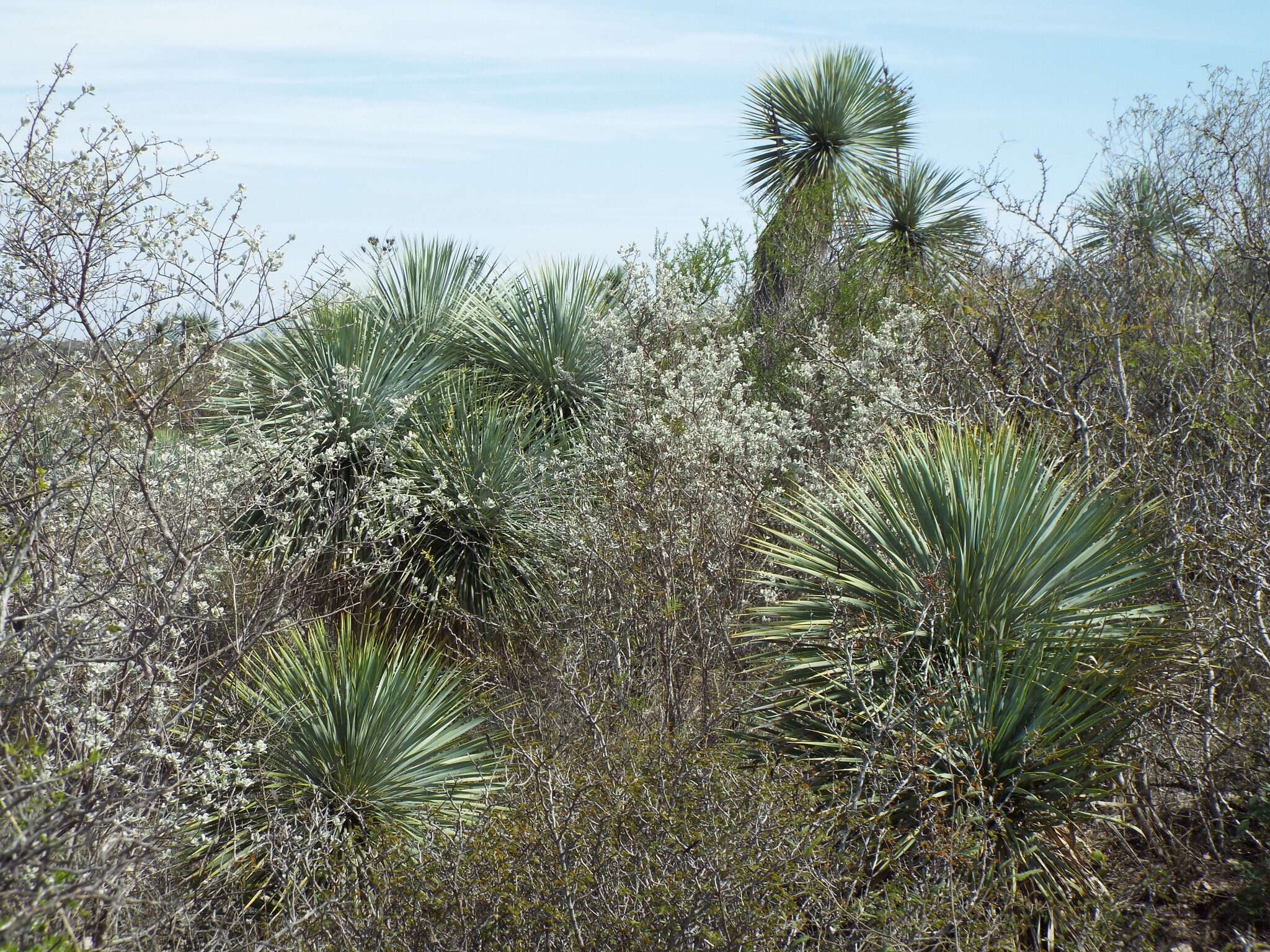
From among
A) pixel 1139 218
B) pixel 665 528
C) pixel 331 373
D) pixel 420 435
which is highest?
pixel 1139 218

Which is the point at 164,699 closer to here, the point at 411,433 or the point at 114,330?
the point at 114,330

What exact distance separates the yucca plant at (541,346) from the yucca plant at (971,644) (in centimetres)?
504

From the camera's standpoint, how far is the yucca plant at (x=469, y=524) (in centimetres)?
916

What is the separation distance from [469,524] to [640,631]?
236 centimetres

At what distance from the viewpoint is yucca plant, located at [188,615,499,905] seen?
19.9ft

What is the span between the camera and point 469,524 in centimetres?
923

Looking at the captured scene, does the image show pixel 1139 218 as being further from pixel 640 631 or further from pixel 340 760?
pixel 340 760

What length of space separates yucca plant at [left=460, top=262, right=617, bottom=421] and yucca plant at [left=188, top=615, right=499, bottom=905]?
440cm

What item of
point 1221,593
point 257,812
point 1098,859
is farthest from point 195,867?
point 1221,593

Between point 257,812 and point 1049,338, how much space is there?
7.45 metres

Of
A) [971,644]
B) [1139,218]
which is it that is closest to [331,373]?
[971,644]

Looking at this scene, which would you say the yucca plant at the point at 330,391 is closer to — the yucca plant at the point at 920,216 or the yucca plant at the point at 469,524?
the yucca plant at the point at 469,524

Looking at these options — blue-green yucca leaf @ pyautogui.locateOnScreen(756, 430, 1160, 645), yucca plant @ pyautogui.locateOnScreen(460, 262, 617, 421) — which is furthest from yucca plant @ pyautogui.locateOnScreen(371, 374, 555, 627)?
blue-green yucca leaf @ pyautogui.locateOnScreen(756, 430, 1160, 645)

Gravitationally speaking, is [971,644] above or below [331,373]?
below
